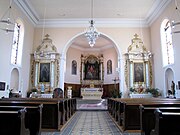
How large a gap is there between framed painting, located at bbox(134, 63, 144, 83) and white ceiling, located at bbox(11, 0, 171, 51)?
3215 millimetres

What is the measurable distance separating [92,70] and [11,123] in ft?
54.7

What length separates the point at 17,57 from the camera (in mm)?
11188

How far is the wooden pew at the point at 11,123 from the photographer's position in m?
2.37

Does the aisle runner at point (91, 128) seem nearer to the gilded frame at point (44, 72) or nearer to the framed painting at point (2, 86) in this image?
the framed painting at point (2, 86)

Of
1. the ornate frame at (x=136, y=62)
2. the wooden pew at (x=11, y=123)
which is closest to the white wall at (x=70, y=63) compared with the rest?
the ornate frame at (x=136, y=62)

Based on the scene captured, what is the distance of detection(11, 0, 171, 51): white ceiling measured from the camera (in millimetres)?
10765

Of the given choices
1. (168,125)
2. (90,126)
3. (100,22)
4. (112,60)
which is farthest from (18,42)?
(168,125)

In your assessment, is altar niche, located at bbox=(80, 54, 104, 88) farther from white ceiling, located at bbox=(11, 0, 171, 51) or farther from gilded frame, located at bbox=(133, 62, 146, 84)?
white ceiling, located at bbox=(11, 0, 171, 51)

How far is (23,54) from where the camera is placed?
11578 mm

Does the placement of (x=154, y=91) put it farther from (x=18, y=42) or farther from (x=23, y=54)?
(x=18, y=42)

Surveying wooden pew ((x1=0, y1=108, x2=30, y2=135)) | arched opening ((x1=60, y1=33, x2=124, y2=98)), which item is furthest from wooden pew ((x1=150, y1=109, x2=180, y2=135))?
arched opening ((x1=60, y1=33, x2=124, y2=98))

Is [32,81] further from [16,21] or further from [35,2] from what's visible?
[35,2]

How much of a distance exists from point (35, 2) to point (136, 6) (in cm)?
665

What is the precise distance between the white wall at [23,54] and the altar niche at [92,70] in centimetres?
738
